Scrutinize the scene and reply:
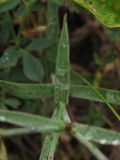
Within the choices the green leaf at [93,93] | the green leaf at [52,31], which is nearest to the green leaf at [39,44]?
the green leaf at [52,31]

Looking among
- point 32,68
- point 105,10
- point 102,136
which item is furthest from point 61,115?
point 32,68

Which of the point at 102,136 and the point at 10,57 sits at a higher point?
the point at 102,136

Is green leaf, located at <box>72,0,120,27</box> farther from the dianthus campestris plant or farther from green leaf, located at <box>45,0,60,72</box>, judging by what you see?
green leaf, located at <box>45,0,60,72</box>

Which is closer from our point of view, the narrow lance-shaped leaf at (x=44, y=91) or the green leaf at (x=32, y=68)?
the narrow lance-shaped leaf at (x=44, y=91)

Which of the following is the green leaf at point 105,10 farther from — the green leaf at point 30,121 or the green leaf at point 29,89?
the green leaf at point 30,121

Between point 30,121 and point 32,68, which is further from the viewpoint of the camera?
point 32,68

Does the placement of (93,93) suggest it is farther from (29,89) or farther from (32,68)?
(32,68)

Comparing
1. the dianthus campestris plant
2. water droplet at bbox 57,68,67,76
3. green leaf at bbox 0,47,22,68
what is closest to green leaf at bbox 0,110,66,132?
the dianthus campestris plant

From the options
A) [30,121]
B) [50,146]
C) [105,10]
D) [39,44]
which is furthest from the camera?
[39,44]

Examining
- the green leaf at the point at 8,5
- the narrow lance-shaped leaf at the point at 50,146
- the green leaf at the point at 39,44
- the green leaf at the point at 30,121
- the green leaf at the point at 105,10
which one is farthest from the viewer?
the green leaf at the point at 39,44
